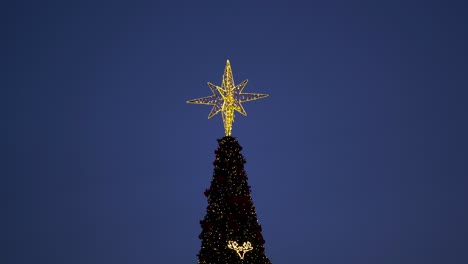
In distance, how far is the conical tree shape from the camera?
18.9 meters

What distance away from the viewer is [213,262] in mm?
18844

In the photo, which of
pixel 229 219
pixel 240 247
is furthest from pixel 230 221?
pixel 240 247

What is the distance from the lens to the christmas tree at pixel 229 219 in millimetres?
18953

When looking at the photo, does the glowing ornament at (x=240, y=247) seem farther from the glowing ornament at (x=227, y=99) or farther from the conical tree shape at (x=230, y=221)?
the glowing ornament at (x=227, y=99)

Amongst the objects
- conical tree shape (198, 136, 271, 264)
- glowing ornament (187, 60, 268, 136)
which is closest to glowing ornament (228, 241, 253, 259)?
conical tree shape (198, 136, 271, 264)

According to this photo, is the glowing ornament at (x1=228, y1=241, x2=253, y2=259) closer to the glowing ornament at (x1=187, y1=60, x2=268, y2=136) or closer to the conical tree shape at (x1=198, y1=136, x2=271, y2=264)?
the conical tree shape at (x1=198, y1=136, x2=271, y2=264)

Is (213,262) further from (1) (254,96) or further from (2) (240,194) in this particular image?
(1) (254,96)

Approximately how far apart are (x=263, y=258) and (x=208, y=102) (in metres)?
5.94

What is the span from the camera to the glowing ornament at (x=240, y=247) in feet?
62.0

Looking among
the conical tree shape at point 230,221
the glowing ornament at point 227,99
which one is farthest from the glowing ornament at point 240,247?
the glowing ornament at point 227,99

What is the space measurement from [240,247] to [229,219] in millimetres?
945

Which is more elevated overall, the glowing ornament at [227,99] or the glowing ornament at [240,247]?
the glowing ornament at [227,99]

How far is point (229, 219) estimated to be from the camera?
752 inches

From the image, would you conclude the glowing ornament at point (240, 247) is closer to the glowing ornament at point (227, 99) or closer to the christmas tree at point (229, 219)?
the christmas tree at point (229, 219)
